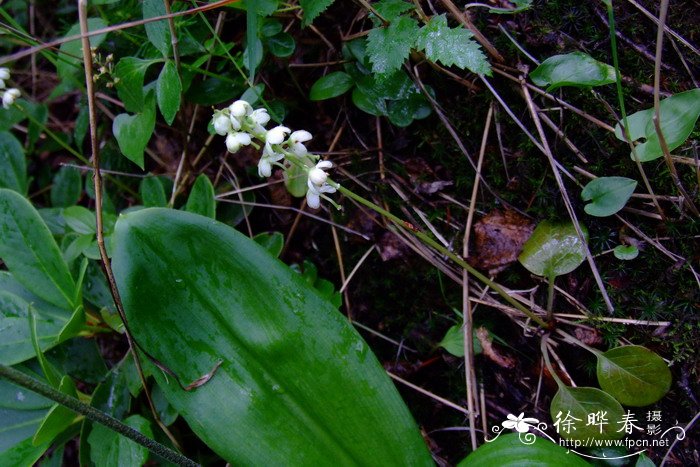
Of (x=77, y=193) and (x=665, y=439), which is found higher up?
(x=77, y=193)

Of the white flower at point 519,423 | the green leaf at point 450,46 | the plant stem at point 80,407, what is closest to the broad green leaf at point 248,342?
the plant stem at point 80,407

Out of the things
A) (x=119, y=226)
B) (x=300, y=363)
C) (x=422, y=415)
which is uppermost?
(x=119, y=226)

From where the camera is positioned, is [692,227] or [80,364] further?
[80,364]

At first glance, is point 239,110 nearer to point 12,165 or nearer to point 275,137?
point 275,137

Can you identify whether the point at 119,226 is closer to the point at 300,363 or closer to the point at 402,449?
the point at 300,363

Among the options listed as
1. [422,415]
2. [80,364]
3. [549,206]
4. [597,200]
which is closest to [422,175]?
[549,206]

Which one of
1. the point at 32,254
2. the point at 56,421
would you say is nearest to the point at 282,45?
the point at 32,254

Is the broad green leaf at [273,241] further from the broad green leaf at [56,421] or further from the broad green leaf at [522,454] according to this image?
the broad green leaf at [522,454]
